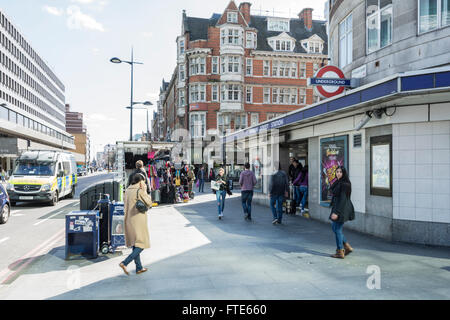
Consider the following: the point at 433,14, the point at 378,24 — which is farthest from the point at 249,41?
the point at 433,14

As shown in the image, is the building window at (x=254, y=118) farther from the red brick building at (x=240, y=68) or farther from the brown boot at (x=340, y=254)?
the brown boot at (x=340, y=254)

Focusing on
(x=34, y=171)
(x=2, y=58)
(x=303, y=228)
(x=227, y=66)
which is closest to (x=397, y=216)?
(x=303, y=228)

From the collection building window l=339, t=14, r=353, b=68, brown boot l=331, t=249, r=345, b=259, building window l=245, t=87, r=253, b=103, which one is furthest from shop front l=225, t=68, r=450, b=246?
building window l=245, t=87, r=253, b=103

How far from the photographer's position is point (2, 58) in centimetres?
5334

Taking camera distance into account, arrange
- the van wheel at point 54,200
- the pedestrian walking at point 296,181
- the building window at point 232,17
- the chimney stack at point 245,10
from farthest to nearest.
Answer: the chimney stack at point 245,10
the building window at point 232,17
the van wheel at point 54,200
the pedestrian walking at point 296,181

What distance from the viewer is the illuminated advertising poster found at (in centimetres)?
1078

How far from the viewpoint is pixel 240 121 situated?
133ft

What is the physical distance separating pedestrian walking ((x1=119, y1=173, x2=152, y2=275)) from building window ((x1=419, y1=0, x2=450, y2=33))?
26.9 ft

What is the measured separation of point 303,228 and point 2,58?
57.2 metres

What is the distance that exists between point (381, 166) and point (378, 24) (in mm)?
4761

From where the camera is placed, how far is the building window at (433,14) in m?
9.08

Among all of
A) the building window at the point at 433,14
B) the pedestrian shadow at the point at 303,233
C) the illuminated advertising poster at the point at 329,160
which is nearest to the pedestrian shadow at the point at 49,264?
the pedestrian shadow at the point at 303,233

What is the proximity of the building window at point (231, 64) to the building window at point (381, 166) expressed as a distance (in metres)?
31.9
